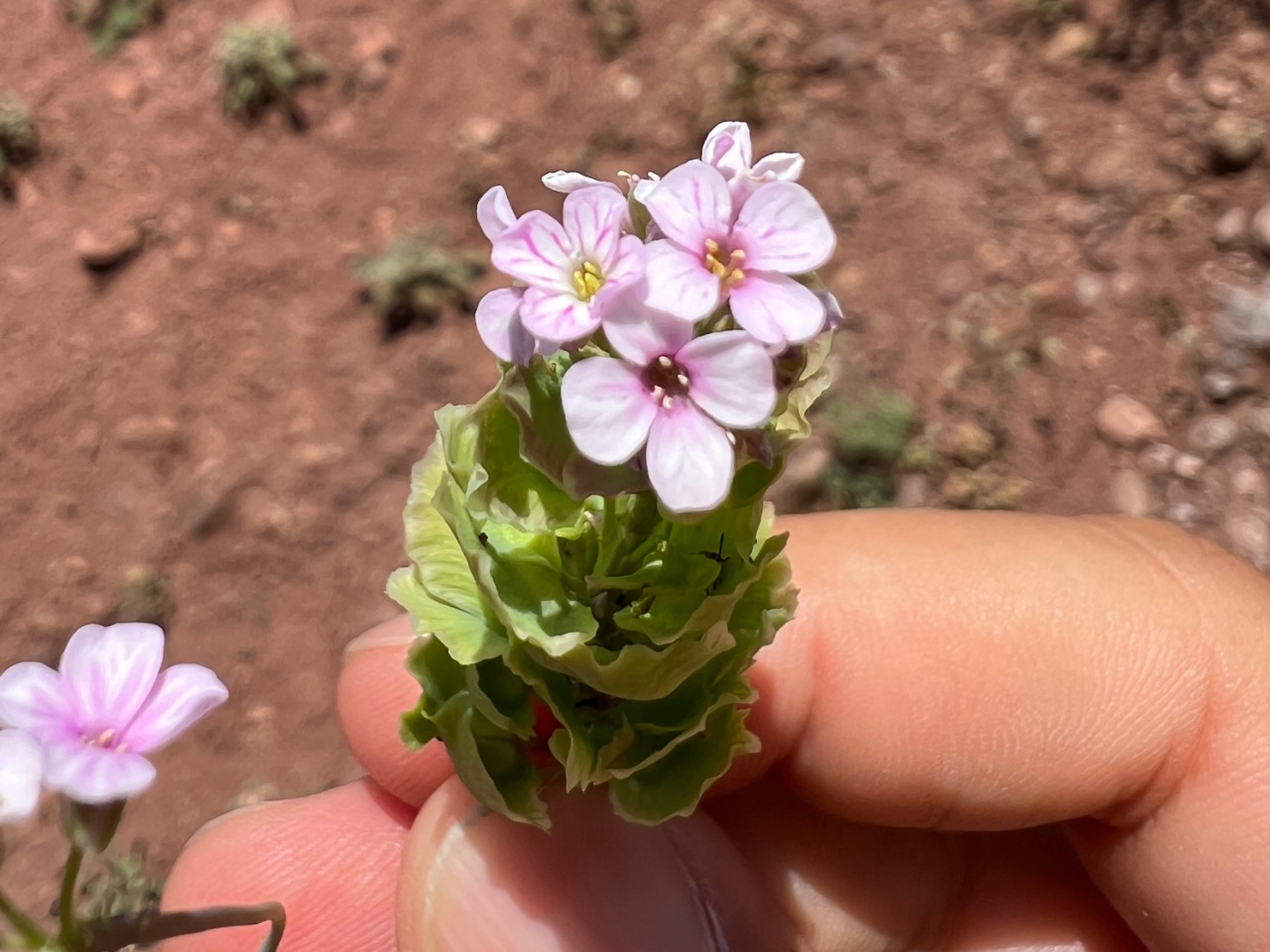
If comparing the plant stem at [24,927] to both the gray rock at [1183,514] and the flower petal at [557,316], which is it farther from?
the gray rock at [1183,514]

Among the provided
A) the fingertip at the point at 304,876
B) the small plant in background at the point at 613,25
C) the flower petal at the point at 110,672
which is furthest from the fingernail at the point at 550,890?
the small plant in background at the point at 613,25

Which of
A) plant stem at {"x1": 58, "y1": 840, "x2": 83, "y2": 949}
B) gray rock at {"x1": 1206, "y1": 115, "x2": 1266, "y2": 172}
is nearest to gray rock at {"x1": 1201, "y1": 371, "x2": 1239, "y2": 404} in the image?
gray rock at {"x1": 1206, "y1": 115, "x2": 1266, "y2": 172}

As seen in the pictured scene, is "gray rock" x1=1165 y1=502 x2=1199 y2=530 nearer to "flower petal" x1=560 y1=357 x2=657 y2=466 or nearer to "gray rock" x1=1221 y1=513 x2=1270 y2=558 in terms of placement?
"gray rock" x1=1221 y1=513 x2=1270 y2=558

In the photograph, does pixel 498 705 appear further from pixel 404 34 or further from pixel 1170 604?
pixel 404 34

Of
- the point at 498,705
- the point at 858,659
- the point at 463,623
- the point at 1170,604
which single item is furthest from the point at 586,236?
the point at 1170,604

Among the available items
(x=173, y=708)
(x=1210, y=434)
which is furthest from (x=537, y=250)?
(x=1210, y=434)

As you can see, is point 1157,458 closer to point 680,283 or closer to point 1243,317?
point 1243,317
